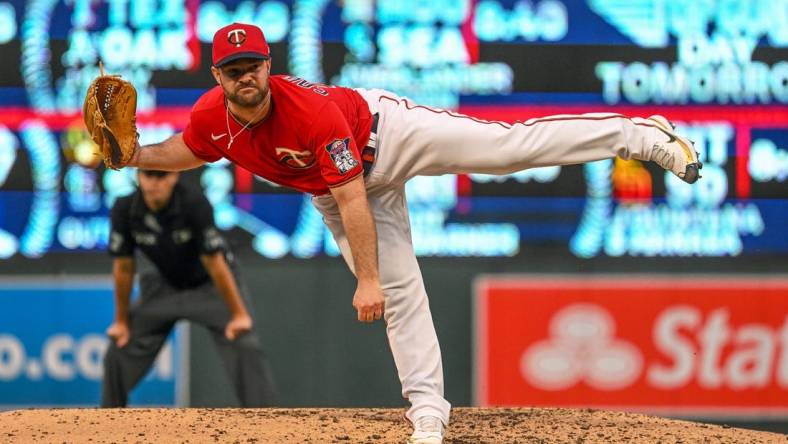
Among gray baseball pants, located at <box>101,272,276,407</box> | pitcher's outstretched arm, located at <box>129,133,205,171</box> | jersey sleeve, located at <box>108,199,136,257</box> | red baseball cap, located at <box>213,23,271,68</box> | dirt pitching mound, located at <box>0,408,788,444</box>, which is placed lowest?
dirt pitching mound, located at <box>0,408,788,444</box>

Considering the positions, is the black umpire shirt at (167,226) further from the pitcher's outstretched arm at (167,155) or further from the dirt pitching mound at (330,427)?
the pitcher's outstretched arm at (167,155)

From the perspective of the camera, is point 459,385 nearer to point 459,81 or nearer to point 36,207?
point 459,81

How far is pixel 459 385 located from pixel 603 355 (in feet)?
2.59

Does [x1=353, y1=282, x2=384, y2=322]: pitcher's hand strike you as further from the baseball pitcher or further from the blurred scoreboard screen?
the blurred scoreboard screen

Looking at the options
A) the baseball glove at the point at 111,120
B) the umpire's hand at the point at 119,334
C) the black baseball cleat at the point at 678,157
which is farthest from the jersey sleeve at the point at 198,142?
the umpire's hand at the point at 119,334

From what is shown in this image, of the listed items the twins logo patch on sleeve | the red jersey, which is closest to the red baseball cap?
the red jersey

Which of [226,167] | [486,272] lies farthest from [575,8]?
[226,167]

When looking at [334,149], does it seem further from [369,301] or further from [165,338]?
[165,338]

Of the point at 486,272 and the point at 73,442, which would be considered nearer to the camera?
the point at 73,442

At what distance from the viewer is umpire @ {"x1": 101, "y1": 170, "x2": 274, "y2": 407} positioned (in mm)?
7703

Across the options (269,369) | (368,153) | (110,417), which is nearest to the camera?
(368,153)

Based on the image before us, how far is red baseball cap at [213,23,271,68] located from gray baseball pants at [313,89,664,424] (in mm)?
584

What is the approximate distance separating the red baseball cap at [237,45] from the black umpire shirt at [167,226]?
244 centimetres

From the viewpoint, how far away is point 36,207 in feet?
26.6
